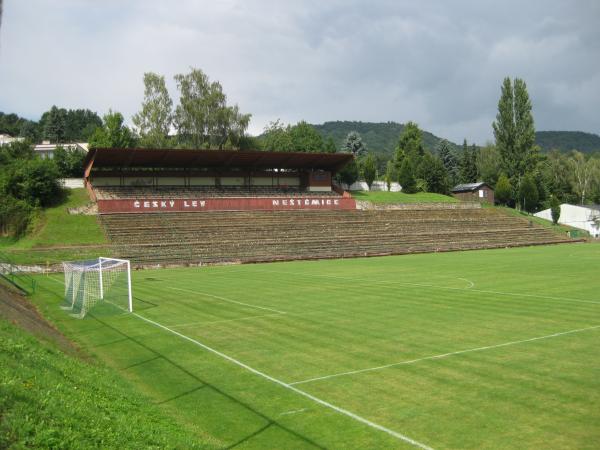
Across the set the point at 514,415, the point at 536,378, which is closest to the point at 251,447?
the point at 514,415

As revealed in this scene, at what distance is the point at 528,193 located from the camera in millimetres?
90312

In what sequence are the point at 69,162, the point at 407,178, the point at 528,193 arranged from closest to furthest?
the point at 69,162, the point at 407,178, the point at 528,193

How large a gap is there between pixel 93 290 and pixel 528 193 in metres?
81.8

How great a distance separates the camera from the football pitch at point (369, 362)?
28.6 ft

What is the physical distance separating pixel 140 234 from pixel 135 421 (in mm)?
46403

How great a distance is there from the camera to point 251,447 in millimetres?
8203

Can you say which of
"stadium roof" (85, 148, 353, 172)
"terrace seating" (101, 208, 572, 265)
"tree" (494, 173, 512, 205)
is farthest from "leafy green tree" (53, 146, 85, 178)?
"tree" (494, 173, 512, 205)

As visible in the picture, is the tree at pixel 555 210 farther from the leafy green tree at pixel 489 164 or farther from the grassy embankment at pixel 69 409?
the grassy embankment at pixel 69 409

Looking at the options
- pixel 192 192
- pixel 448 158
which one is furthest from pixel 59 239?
pixel 448 158

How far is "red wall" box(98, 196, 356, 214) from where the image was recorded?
5922 cm

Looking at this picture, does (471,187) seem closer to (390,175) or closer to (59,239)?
(390,175)

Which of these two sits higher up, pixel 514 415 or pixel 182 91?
pixel 182 91

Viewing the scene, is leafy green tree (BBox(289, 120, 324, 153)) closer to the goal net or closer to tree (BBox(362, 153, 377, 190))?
tree (BBox(362, 153, 377, 190))

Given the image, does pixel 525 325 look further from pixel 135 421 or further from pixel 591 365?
pixel 135 421
